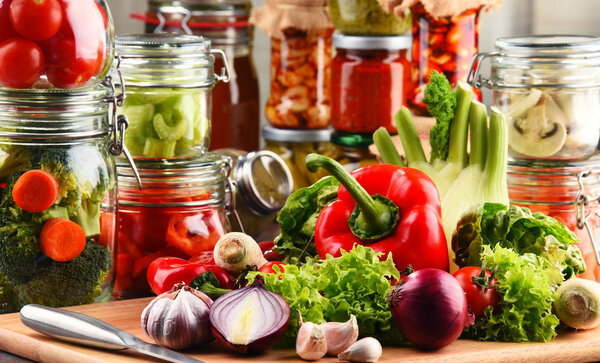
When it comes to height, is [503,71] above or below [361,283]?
above

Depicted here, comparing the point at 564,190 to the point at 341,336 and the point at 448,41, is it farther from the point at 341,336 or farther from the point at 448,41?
the point at 341,336

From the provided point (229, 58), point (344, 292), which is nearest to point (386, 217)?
point (344, 292)

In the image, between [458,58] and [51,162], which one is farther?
[458,58]

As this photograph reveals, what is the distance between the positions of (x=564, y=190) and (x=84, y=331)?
0.83 meters

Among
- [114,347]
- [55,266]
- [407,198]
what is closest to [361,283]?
[407,198]

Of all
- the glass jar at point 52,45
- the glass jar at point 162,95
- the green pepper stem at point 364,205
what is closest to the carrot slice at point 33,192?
the glass jar at point 52,45

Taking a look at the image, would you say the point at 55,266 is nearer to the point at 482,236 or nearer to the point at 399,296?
the point at 399,296

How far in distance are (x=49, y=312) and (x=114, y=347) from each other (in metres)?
0.11

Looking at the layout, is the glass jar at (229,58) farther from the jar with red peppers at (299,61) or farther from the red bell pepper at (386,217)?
the red bell pepper at (386,217)

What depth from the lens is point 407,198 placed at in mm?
1325

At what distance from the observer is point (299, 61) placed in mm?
2150

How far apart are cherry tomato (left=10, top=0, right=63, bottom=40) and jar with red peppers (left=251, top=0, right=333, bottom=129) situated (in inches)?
36.4

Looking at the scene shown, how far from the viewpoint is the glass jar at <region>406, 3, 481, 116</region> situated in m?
1.87

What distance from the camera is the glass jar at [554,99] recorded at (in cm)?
156
